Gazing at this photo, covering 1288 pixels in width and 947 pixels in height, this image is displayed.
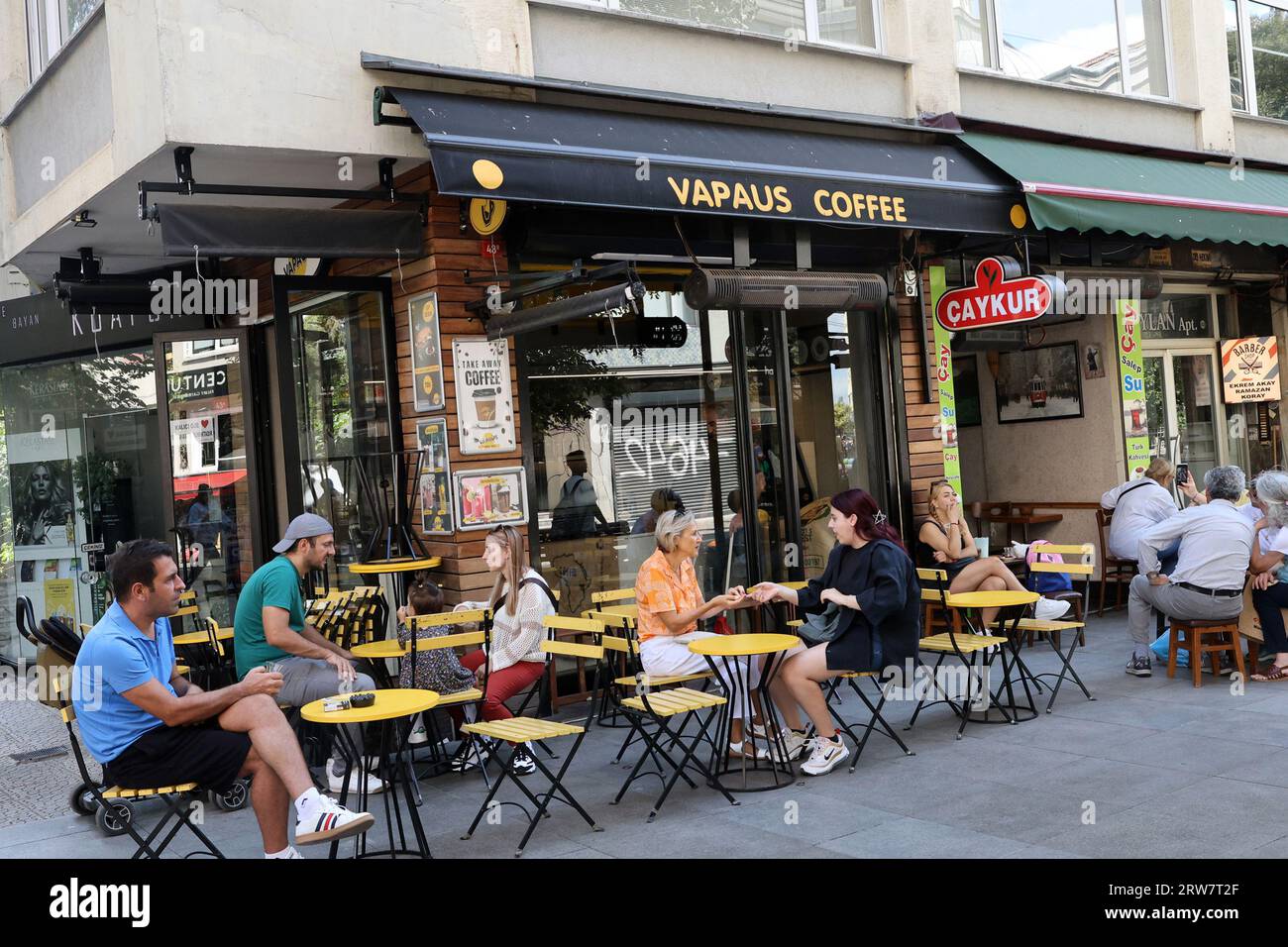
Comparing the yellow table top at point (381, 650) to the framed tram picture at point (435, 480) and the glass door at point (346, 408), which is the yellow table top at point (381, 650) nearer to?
the framed tram picture at point (435, 480)

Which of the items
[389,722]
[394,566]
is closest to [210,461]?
[394,566]

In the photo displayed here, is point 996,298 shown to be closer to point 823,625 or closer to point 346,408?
point 823,625

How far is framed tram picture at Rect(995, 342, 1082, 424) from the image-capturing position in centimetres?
1213

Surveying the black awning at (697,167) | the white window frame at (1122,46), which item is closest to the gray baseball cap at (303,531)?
the black awning at (697,167)

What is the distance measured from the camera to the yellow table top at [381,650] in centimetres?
645

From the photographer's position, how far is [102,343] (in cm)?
1082

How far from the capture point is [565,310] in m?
7.43

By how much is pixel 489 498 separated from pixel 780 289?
2414 mm

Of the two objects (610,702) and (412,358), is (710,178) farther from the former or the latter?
(610,702)

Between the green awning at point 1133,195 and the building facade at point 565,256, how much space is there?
0.15 feet

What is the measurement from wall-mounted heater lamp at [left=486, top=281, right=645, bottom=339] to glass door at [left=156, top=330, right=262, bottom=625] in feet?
9.14

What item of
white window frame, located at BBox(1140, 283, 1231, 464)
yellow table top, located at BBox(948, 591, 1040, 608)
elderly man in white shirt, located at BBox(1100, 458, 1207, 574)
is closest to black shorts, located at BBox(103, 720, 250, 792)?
yellow table top, located at BBox(948, 591, 1040, 608)
